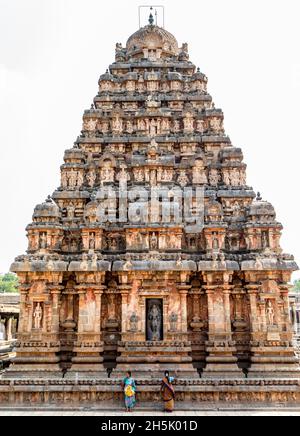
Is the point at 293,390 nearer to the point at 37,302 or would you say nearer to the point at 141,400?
the point at 141,400

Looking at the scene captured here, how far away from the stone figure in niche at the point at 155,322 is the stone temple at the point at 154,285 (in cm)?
5

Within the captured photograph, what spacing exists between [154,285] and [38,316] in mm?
5484

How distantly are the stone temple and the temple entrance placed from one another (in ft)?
0.15

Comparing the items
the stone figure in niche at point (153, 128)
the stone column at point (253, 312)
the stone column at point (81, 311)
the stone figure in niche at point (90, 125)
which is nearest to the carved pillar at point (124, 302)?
the stone column at point (81, 311)

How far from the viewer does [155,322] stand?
16.3 m

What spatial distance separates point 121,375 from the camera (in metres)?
15.1

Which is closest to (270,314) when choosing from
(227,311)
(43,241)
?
(227,311)

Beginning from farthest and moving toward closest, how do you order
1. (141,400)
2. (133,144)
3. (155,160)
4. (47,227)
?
(133,144)
(155,160)
(47,227)
(141,400)

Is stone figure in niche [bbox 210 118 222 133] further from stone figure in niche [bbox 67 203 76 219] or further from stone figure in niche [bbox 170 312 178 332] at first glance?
stone figure in niche [bbox 170 312 178 332]

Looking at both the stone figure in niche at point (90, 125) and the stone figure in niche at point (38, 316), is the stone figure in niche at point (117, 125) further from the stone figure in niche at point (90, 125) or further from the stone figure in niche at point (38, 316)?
the stone figure in niche at point (38, 316)

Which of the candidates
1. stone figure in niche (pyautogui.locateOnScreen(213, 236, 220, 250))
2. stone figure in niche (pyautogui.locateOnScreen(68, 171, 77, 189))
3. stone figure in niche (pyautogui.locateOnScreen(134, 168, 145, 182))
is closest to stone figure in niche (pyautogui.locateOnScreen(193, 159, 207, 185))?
stone figure in niche (pyautogui.locateOnScreen(134, 168, 145, 182))

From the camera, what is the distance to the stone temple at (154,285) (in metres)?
15.2

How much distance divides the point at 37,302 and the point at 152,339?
5.55m
